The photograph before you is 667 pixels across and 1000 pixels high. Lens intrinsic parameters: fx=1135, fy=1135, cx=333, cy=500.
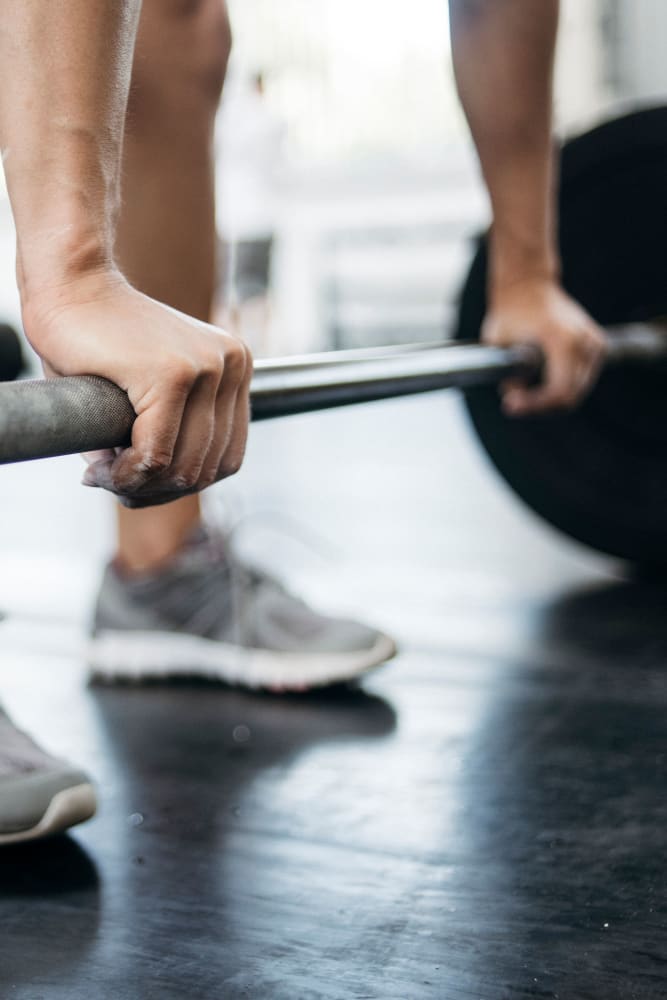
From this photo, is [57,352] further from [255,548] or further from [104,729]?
[255,548]

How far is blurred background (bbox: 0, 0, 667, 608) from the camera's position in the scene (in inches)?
201

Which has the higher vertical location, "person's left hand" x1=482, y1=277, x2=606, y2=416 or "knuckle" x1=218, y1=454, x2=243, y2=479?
"knuckle" x1=218, y1=454, x2=243, y2=479

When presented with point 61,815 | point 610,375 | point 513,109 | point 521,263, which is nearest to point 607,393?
point 610,375

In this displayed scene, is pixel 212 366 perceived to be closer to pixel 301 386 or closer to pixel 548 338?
pixel 301 386

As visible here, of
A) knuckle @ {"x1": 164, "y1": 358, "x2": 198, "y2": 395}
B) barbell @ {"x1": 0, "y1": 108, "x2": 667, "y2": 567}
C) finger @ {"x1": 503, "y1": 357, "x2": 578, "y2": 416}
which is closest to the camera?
knuckle @ {"x1": 164, "y1": 358, "x2": 198, "y2": 395}

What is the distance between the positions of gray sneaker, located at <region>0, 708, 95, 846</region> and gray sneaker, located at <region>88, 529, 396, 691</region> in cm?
35

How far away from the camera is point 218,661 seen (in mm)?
1161

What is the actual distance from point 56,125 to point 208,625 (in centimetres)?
68

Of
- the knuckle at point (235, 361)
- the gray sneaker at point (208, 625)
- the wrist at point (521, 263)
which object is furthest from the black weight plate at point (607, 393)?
the knuckle at point (235, 361)

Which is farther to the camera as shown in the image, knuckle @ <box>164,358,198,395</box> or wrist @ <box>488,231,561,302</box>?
wrist @ <box>488,231,561,302</box>

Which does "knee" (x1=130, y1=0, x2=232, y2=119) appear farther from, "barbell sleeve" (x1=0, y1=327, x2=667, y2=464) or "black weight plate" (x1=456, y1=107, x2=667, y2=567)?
"black weight plate" (x1=456, y1=107, x2=667, y2=567)

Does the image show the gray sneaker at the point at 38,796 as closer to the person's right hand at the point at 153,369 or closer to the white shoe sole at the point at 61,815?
the white shoe sole at the point at 61,815

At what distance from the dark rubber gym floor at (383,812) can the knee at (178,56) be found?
1.96 ft

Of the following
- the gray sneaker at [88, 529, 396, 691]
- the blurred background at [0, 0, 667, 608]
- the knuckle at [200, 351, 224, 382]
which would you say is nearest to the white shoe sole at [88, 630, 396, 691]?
the gray sneaker at [88, 529, 396, 691]
